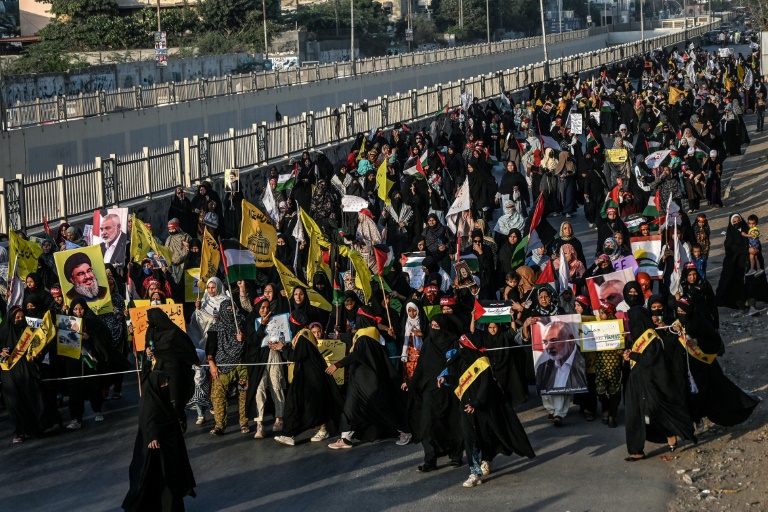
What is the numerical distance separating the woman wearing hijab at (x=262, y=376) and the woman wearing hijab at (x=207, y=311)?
0.50 meters

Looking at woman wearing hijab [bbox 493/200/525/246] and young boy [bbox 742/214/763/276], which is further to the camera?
woman wearing hijab [bbox 493/200/525/246]

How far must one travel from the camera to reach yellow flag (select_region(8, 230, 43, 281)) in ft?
44.4

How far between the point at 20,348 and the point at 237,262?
3191 millimetres

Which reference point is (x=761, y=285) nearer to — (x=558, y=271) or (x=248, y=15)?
(x=558, y=271)

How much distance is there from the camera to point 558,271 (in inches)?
552

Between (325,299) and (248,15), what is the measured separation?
189ft

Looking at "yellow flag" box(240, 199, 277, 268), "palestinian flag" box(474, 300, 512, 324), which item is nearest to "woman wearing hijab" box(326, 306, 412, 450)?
"palestinian flag" box(474, 300, 512, 324)

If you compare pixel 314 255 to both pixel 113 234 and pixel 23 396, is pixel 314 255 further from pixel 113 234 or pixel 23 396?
pixel 23 396

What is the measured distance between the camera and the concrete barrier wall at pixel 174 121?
27816mm

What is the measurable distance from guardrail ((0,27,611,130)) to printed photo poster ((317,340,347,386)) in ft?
55.5

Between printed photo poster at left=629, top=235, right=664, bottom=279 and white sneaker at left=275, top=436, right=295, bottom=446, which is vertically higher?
printed photo poster at left=629, top=235, right=664, bottom=279

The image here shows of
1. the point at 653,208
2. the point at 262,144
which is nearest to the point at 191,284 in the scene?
the point at 653,208

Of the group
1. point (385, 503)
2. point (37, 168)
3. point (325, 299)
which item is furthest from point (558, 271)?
point (37, 168)

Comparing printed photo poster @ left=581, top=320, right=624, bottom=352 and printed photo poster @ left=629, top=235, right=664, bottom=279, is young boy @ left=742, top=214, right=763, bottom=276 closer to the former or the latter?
printed photo poster @ left=629, top=235, right=664, bottom=279
